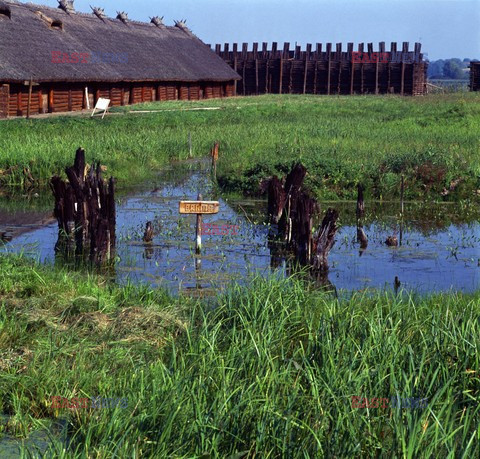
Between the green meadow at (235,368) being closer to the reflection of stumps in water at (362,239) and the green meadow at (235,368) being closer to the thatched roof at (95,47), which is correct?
the reflection of stumps in water at (362,239)

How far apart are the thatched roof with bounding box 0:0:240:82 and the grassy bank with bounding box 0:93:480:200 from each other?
424cm

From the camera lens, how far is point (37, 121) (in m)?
24.5

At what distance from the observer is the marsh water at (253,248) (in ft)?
32.3

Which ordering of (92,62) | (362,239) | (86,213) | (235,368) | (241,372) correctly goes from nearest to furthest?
(235,368) → (241,372) → (86,213) → (362,239) → (92,62)

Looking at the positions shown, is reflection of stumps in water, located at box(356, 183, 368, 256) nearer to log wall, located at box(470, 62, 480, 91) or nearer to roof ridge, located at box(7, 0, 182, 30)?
roof ridge, located at box(7, 0, 182, 30)

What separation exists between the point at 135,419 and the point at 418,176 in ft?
37.1

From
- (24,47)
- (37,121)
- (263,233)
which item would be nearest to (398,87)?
(24,47)

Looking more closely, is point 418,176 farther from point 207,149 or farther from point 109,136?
point 109,136

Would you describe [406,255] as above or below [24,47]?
below

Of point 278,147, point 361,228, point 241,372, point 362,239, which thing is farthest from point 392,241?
point 278,147

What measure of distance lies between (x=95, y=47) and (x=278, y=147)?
2008 cm

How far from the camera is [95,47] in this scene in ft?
122

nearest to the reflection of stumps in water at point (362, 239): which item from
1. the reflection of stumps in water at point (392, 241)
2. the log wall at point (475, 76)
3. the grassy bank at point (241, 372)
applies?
the reflection of stumps in water at point (392, 241)

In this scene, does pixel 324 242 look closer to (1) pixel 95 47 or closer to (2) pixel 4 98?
(2) pixel 4 98
